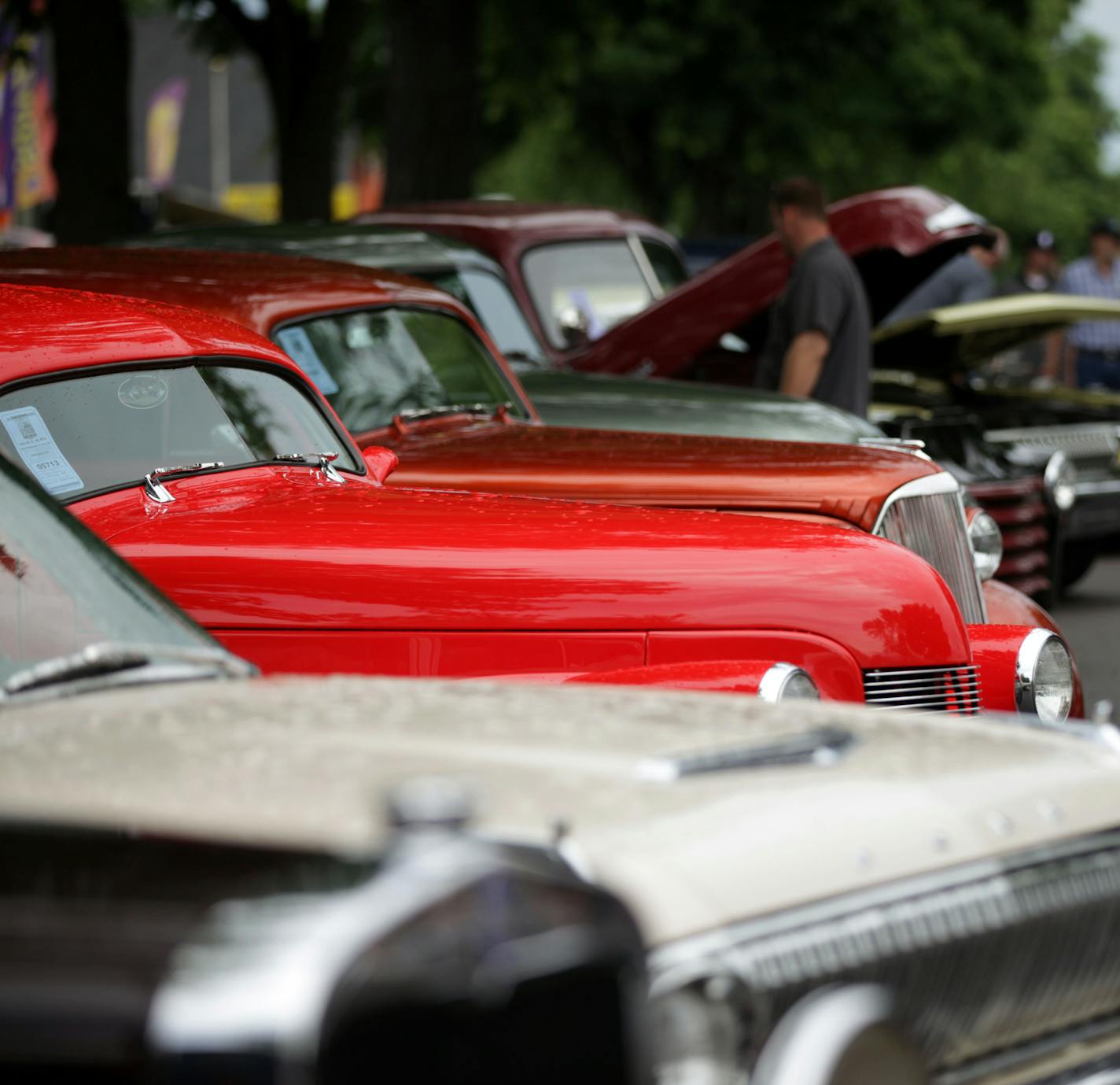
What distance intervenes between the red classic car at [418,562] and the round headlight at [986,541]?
7.49 ft

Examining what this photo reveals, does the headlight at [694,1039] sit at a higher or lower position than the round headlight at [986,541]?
higher

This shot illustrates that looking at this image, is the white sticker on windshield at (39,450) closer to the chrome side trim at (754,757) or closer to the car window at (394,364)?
the car window at (394,364)

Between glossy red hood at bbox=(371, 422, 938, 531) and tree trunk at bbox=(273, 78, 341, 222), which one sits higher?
glossy red hood at bbox=(371, 422, 938, 531)

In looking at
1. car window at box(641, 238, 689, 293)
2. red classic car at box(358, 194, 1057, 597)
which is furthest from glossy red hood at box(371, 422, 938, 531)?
car window at box(641, 238, 689, 293)

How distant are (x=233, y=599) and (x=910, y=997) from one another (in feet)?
7.82

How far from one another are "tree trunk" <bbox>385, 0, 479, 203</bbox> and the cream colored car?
14.2 metres

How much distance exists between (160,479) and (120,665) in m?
1.82

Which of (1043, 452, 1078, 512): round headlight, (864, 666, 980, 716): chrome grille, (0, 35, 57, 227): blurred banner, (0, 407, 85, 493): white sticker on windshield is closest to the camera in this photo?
(0, 407, 85, 493): white sticker on windshield

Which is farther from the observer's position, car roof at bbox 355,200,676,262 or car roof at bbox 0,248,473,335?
car roof at bbox 355,200,676,262

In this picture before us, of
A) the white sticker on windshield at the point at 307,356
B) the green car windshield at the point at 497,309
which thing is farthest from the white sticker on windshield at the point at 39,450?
the green car windshield at the point at 497,309

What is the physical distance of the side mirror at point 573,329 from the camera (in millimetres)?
9586

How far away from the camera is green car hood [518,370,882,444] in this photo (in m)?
7.84

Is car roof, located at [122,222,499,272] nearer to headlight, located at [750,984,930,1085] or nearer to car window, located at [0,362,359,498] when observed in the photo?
car window, located at [0,362,359,498]

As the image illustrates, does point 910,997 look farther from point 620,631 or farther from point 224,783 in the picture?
point 620,631
